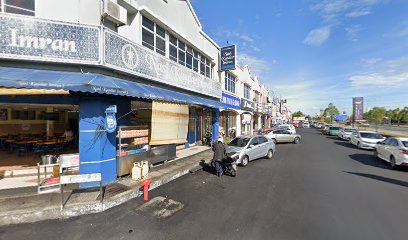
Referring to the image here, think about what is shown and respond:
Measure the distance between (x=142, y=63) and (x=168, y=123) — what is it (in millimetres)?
3092

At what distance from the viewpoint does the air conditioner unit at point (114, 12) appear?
21.9 feet

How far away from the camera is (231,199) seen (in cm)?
608

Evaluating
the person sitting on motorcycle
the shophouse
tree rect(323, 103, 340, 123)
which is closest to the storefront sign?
the shophouse

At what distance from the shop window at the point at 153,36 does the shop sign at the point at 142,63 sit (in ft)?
3.16

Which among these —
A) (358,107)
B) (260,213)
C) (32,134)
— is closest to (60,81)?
(260,213)

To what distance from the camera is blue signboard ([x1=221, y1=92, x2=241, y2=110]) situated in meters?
18.6

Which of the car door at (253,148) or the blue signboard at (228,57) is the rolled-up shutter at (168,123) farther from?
the blue signboard at (228,57)

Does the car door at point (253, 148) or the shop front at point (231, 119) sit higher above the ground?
the shop front at point (231, 119)

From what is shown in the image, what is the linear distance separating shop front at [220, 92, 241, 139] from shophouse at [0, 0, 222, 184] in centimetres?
999

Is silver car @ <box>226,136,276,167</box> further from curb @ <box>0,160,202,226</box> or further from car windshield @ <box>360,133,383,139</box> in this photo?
car windshield @ <box>360,133,383,139</box>

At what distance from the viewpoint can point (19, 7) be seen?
250 inches

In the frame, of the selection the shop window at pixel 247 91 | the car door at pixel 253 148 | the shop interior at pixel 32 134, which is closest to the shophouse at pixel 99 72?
the shop interior at pixel 32 134

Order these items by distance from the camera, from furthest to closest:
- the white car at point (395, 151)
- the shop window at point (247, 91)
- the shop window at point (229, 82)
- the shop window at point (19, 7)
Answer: the shop window at point (247, 91) < the shop window at point (229, 82) < the white car at point (395, 151) < the shop window at point (19, 7)

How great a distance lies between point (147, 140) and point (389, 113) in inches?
5336
